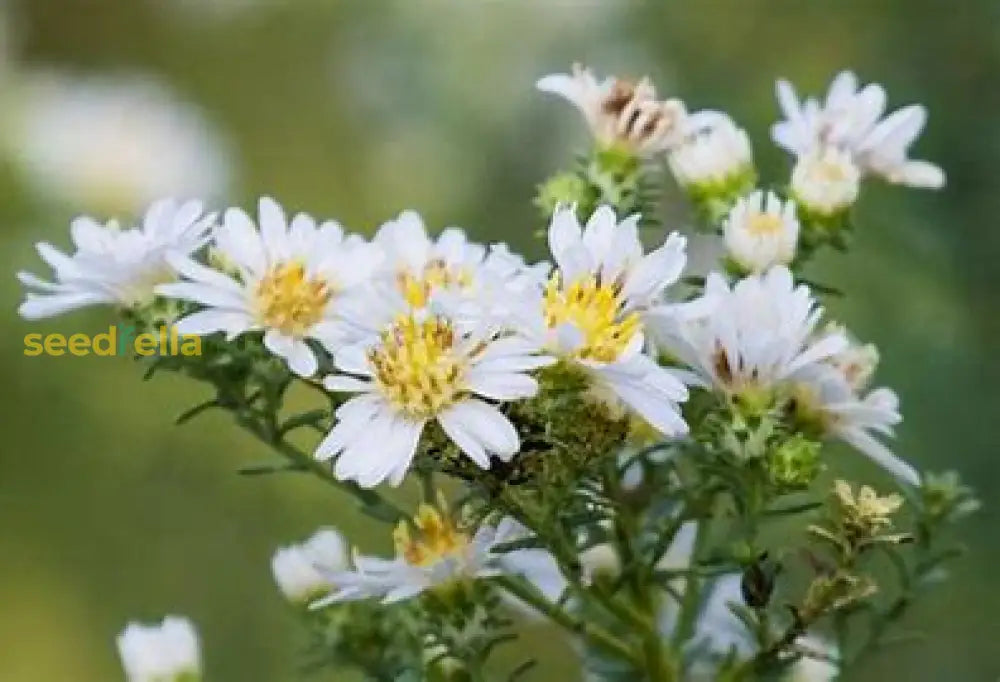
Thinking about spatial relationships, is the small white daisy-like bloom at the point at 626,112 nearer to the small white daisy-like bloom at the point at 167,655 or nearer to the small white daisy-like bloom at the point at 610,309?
the small white daisy-like bloom at the point at 610,309

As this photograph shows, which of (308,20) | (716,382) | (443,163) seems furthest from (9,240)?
(716,382)

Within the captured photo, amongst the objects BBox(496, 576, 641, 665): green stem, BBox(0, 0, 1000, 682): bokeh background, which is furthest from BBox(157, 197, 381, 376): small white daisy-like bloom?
BBox(0, 0, 1000, 682): bokeh background

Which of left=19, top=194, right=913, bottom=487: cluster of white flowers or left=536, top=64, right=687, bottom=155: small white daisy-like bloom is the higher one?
left=536, top=64, right=687, bottom=155: small white daisy-like bloom

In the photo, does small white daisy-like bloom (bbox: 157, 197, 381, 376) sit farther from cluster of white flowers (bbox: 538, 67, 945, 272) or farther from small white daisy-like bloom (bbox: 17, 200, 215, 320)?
cluster of white flowers (bbox: 538, 67, 945, 272)

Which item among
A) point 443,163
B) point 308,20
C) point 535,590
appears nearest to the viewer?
point 535,590

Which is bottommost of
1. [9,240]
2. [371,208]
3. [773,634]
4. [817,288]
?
[773,634]

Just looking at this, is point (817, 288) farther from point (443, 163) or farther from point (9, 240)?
point (443, 163)

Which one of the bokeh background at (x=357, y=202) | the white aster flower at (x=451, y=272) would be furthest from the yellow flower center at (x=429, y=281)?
the bokeh background at (x=357, y=202)
